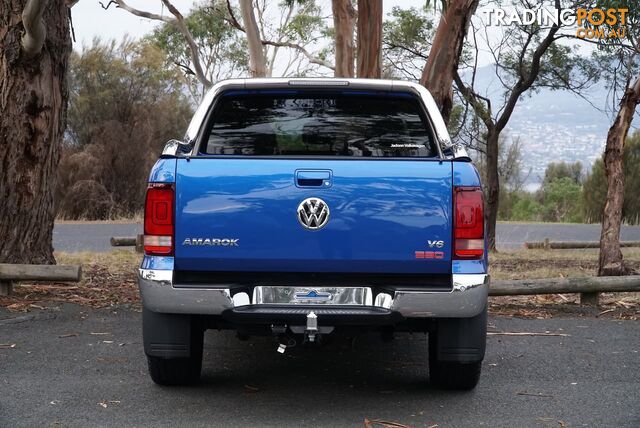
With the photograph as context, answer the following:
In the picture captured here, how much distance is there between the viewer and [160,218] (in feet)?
15.8

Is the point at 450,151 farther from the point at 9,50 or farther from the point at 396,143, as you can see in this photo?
the point at 9,50

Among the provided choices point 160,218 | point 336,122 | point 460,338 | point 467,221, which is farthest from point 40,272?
point 467,221

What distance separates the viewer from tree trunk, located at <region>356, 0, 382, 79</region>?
15.2 m

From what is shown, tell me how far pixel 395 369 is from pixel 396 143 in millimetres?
1697

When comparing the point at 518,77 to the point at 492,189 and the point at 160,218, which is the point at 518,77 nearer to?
the point at 492,189

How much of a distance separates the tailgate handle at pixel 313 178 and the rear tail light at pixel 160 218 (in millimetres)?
666

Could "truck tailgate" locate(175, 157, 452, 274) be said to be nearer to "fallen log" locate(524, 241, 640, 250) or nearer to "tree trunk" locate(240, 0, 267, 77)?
"tree trunk" locate(240, 0, 267, 77)

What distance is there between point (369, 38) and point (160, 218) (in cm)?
1096

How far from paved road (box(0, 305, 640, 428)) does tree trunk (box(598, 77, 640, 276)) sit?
4.75 meters

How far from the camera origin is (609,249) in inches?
498

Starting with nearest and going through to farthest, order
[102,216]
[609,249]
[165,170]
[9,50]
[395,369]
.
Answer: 1. [165,170]
2. [395,369]
3. [9,50]
4. [609,249]
5. [102,216]

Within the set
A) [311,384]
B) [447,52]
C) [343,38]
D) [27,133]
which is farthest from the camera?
[343,38]

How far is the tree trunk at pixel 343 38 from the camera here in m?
17.2

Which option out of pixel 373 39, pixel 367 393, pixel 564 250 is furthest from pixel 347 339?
pixel 564 250
